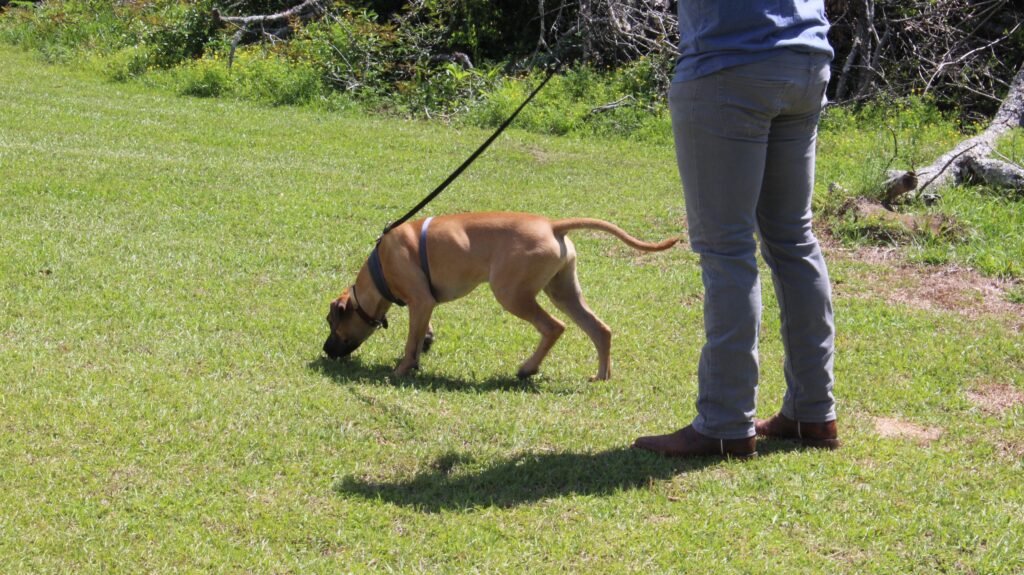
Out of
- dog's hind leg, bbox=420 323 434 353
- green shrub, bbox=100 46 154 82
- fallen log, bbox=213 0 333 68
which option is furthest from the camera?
fallen log, bbox=213 0 333 68

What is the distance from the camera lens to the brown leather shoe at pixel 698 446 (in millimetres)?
4164

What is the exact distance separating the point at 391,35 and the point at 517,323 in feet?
32.1

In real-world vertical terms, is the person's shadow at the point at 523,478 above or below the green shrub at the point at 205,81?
above

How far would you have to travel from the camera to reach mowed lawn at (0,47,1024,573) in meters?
3.52

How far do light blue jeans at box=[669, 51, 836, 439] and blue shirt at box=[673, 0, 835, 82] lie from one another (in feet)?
0.13

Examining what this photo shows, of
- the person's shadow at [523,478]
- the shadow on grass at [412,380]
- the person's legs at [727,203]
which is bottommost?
the shadow on grass at [412,380]

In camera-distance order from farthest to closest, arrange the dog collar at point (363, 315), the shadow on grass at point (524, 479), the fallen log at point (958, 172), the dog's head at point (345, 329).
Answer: the fallen log at point (958, 172) < the dog collar at point (363, 315) < the dog's head at point (345, 329) < the shadow on grass at point (524, 479)

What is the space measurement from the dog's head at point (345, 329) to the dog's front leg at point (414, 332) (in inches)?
10.6

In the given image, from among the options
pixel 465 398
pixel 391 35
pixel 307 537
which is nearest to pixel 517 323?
pixel 465 398

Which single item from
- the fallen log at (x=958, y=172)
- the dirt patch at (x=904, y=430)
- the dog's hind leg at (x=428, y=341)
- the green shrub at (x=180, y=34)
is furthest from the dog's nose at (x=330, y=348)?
the green shrub at (x=180, y=34)

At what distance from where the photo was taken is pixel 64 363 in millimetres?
5051

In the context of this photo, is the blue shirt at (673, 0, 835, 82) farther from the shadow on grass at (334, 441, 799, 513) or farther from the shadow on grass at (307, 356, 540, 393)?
the shadow on grass at (307, 356, 540, 393)

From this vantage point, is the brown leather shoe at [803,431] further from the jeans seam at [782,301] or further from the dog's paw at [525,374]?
the dog's paw at [525,374]

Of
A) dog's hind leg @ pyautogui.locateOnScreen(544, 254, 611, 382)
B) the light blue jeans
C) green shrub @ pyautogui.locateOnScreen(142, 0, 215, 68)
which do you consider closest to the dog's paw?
dog's hind leg @ pyautogui.locateOnScreen(544, 254, 611, 382)
